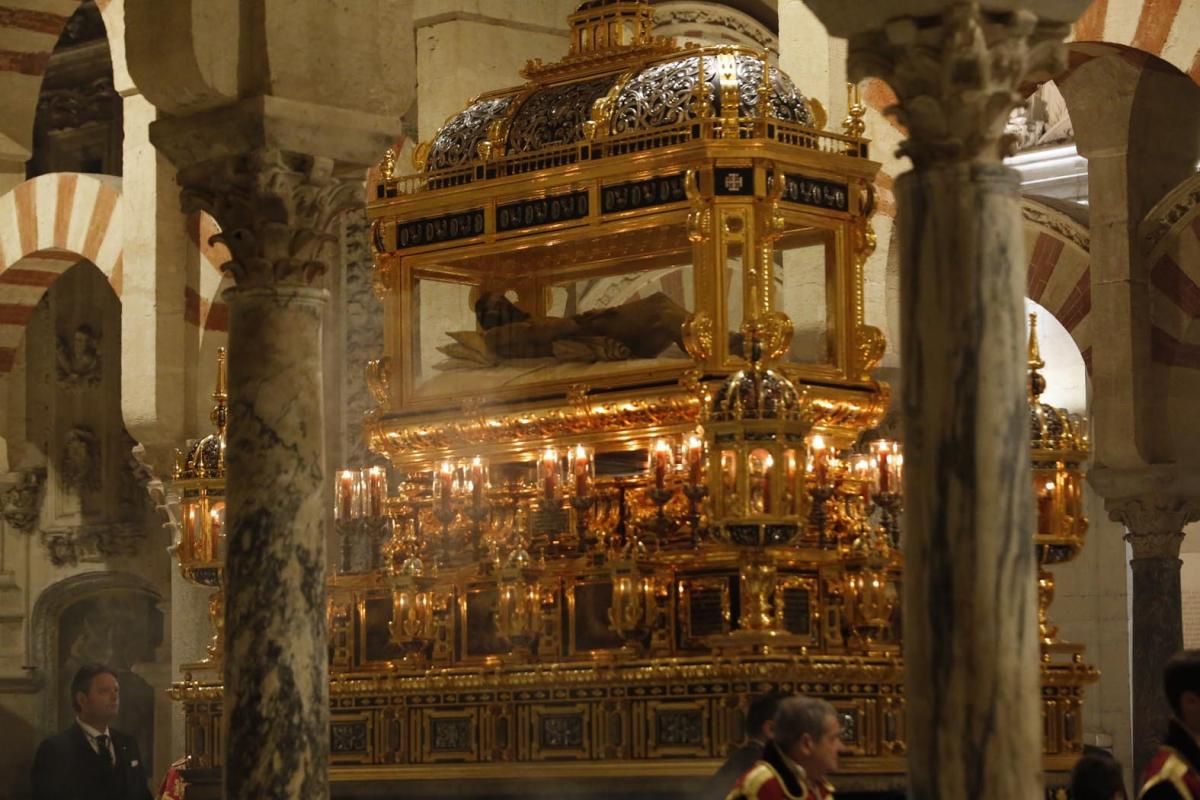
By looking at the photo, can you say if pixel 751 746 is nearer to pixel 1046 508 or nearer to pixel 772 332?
pixel 772 332

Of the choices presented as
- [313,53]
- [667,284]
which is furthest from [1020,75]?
[667,284]

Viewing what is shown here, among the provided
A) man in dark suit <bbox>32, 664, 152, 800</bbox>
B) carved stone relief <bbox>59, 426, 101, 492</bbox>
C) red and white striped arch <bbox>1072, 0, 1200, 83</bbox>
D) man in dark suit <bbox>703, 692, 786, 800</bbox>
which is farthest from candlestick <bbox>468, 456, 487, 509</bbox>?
carved stone relief <bbox>59, 426, 101, 492</bbox>

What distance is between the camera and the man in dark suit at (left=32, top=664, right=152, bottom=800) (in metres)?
7.63

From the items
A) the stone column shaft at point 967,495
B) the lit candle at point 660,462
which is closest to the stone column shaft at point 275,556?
the lit candle at point 660,462

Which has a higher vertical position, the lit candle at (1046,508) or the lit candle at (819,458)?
the lit candle at (819,458)

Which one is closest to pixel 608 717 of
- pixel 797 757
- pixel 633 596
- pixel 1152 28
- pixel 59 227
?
pixel 633 596

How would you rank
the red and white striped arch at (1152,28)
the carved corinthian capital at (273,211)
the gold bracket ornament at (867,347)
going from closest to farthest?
the carved corinthian capital at (273,211) → the gold bracket ornament at (867,347) → the red and white striped arch at (1152,28)

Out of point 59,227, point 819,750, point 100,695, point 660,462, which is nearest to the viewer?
point 819,750

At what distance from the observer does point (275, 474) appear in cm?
686

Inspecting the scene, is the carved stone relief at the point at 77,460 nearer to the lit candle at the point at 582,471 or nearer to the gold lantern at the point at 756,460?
the lit candle at the point at 582,471

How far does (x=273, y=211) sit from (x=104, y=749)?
6.46 ft

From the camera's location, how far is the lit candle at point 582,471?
8.39 m

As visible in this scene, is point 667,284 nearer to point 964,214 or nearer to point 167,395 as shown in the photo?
point 167,395

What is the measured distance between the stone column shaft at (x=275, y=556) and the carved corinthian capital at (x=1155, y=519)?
17.9 feet
